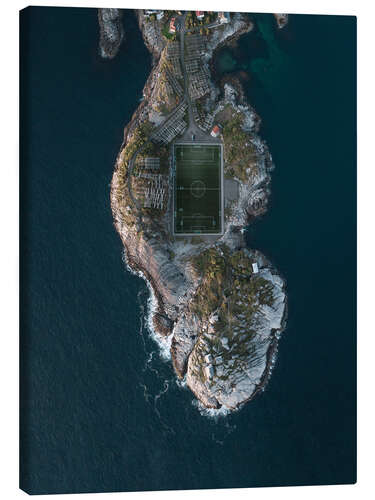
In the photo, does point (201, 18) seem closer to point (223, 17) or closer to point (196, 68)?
point (223, 17)

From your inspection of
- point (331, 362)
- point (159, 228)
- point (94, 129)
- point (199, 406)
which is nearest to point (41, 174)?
point (94, 129)

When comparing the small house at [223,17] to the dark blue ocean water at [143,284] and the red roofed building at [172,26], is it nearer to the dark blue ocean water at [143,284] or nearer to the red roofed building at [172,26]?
the dark blue ocean water at [143,284]

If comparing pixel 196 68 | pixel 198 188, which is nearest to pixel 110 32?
pixel 196 68

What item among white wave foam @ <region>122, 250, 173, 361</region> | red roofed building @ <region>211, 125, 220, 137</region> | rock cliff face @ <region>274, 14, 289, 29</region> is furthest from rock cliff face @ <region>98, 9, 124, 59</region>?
white wave foam @ <region>122, 250, 173, 361</region>

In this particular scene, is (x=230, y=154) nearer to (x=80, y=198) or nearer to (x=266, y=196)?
(x=266, y=196)

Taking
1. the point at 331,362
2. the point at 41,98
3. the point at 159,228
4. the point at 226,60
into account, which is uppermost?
the point at 226,60
